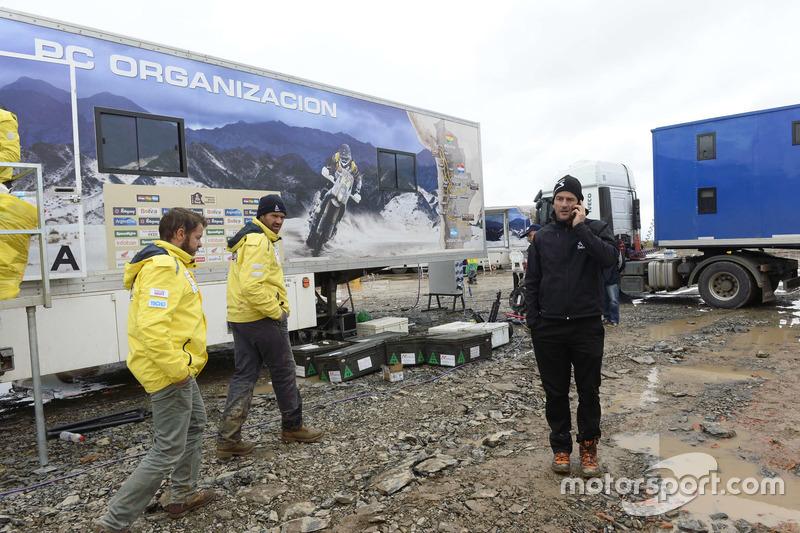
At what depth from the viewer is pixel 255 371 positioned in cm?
389

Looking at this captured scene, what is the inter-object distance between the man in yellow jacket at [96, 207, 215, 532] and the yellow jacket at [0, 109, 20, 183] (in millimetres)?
1848

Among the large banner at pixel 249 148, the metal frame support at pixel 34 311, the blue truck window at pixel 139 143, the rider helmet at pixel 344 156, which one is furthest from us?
the rider helmet at pixel 344 156

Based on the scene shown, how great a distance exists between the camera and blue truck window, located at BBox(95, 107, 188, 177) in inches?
200

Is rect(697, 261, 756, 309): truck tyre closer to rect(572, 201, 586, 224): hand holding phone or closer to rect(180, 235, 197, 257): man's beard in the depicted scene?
rect(572, 201, 586, 224): hand holding phone

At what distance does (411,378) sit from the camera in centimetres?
598

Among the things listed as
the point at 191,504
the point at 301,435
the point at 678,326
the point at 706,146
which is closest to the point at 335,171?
the point at 301,435

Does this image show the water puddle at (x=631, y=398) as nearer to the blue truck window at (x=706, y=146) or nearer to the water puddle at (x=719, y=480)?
the water puddle at (x=719, y=480)

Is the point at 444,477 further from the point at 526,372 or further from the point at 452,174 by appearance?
the point at 452,174

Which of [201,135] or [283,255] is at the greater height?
[201,135]

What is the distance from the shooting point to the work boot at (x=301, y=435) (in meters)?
4.01

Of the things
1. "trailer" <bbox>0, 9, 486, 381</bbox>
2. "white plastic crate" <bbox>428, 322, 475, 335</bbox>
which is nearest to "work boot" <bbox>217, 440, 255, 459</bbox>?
"trailer" <bbox>0, 9, 486, 381</bbox>

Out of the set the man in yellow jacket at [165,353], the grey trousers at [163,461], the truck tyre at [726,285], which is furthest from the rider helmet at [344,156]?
the truck tyre at [726,285]

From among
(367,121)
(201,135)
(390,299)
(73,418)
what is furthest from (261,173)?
(390,299)

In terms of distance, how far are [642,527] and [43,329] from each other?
5.05m
